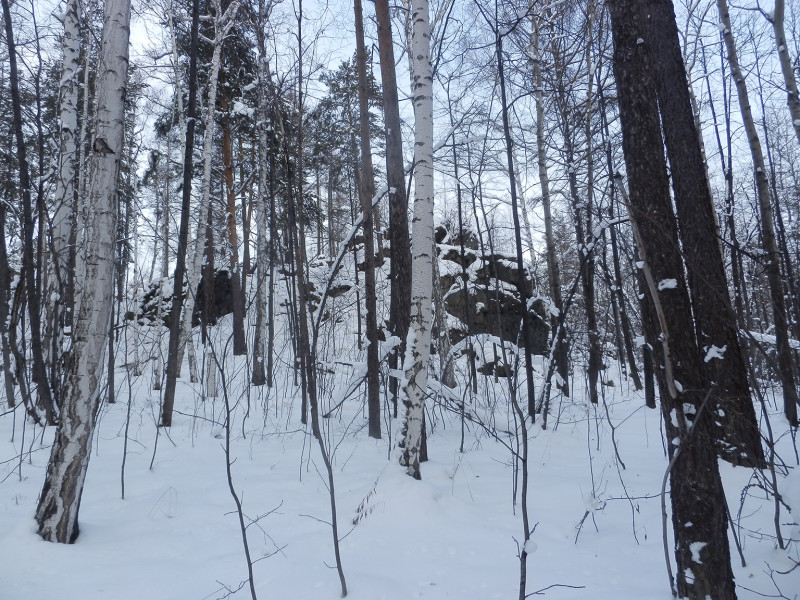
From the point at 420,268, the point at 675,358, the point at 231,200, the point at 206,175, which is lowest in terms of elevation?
the point at 675,358

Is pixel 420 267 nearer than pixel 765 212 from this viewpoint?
Yes

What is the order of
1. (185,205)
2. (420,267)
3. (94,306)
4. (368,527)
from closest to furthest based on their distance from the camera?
1. (94,306)
2. (368,527)
3. (420,267)
4. (185,205)

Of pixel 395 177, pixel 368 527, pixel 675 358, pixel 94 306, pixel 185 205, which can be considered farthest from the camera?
pixel 185 205

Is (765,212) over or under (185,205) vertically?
under

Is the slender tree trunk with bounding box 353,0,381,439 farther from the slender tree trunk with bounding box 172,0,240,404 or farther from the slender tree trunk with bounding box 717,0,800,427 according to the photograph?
the slender tree trunk with bounding box 717,0,800,427

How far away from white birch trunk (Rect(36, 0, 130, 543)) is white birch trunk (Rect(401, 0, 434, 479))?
2289 mm

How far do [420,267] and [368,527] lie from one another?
210 cm

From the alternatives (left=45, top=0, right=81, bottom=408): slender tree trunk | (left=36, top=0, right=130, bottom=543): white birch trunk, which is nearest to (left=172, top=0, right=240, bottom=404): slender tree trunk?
(left=45, top=0, right=81, bottom=408): slender tree trunk

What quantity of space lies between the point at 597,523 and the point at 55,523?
358cm

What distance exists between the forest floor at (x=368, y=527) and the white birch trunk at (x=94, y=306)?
24 centimetres

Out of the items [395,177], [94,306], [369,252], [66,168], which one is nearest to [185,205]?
[66,168]

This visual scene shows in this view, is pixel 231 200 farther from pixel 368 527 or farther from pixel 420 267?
pixel 368 527

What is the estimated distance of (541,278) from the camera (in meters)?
18.3

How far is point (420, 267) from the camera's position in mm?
4105
